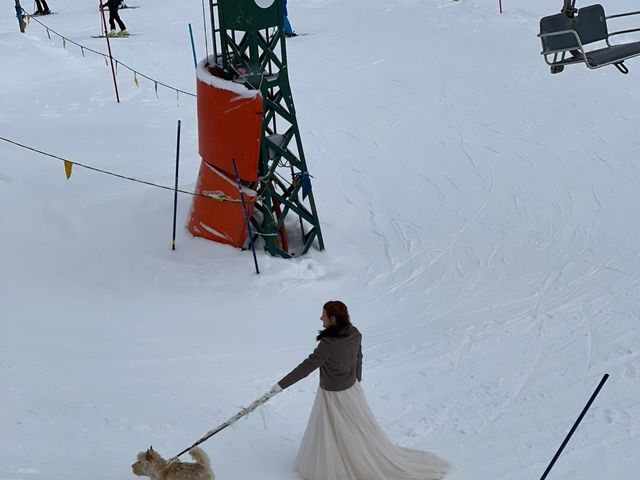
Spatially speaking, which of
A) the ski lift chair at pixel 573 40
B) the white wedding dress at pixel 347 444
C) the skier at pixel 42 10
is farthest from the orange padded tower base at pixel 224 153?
the skier at pixel 42 10

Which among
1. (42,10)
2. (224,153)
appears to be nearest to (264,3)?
(224,153)

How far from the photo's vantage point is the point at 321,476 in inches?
239

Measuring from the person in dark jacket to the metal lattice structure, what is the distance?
4778 mm

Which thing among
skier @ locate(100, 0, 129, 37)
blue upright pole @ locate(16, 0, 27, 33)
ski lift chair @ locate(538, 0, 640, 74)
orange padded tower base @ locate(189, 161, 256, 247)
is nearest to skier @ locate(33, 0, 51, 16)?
skier @ locate(100, 0, 129, 37)

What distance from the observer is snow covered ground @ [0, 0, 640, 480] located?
7016 mm

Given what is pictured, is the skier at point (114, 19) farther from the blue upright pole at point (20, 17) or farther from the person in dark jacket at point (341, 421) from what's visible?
the person in dark jacket at point (341, 421)

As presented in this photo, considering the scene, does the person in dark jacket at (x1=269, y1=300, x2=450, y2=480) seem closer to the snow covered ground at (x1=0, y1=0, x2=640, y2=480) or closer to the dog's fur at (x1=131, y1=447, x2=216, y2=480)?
the snow covered ground at (x1=0, y1=0, x2=640, y2=480)

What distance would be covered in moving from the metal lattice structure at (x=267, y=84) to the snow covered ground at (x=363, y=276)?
42 cm

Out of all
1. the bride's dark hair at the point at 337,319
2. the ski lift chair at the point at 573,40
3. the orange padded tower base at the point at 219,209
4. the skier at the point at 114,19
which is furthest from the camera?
the skier at the point at 114,19

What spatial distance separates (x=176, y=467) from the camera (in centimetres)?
555

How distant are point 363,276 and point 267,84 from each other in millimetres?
2521

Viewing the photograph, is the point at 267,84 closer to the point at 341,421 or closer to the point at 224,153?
the point at 224,153

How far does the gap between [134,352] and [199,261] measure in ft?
7.19

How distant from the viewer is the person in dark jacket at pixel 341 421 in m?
5.79
